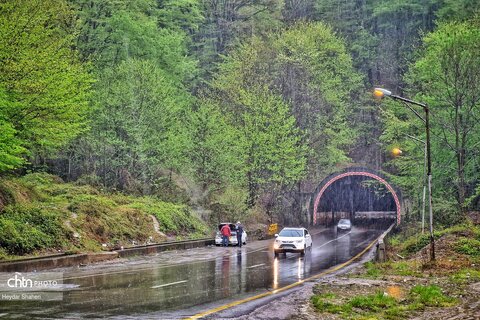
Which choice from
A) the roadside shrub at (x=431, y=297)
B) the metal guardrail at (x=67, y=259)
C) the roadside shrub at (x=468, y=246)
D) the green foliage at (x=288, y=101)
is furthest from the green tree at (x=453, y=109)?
the roadside shrub at (x=431, y=297)

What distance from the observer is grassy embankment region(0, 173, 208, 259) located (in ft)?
94.6

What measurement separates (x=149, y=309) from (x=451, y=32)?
41897 millimetres

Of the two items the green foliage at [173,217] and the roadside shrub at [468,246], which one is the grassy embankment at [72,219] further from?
the roadside shrub at [468,246]

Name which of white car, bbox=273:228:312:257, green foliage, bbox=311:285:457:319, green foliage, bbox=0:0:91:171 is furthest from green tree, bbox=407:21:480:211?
green foliage, bbox=311:285:457:319

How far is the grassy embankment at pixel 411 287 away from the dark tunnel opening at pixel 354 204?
181 feet

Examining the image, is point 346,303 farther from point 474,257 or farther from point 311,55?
point 311,55

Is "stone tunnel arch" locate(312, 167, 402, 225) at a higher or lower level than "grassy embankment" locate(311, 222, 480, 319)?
higher

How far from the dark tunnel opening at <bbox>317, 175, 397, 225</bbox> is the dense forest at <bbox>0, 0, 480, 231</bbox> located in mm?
4523

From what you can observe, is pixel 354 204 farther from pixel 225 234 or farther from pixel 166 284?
pixel 166 284

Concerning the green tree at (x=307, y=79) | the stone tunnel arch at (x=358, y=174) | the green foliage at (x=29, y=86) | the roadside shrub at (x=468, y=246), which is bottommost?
the roadside shrub at (x=468, y=246)

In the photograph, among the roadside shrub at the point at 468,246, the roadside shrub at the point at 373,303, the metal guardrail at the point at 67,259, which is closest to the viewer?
the roadside shrub at the point at 373,303

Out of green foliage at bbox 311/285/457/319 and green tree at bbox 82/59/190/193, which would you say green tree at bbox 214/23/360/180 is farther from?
green foliage at bbox 311/285/457/319

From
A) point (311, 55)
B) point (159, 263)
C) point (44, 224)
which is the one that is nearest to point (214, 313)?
point (159, 263)

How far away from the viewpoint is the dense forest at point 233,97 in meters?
34.9
